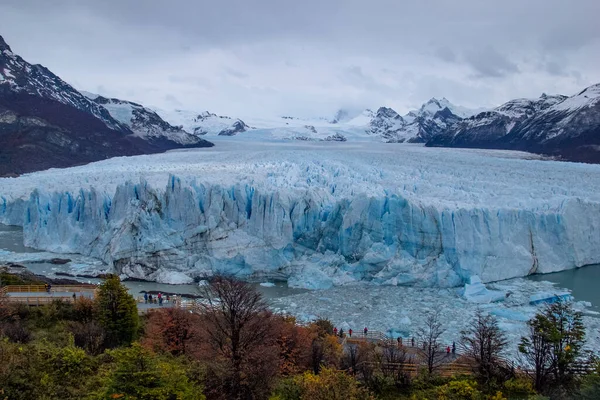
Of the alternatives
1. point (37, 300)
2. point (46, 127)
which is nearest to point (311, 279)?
point (37, 300)

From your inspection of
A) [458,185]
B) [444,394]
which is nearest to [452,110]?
[458,185]

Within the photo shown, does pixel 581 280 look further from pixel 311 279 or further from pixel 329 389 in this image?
pixel 329 389

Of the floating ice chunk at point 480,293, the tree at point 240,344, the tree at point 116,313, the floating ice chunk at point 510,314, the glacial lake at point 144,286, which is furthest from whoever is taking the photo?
the glacial lake at point 144,286

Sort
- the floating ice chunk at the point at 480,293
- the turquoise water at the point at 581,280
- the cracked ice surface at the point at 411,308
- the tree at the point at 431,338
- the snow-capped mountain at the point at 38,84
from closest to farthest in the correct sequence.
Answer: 1. the tree at the point at 431,338
2. the cracked ice surface at the point at 411,308
3. the floating ice chunk at the point at 480,293
4. the turquoise water at the point at 581,280
5. the snow-capped mountain at the point at 38,84

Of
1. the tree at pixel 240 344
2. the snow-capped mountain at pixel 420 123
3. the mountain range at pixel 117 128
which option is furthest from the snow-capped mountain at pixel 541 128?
the tree at pixel 240 344

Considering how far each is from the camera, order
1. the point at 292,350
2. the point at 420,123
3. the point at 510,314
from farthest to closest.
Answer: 1. the point at 420,123
2. the point at 510,314
3. the point at 292,350

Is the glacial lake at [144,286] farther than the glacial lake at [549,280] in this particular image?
Yes

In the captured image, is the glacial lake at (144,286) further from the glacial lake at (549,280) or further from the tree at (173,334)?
the tree at (173,334)
